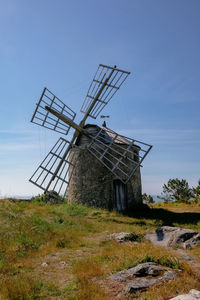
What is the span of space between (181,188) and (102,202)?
17.8m

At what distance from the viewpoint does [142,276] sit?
5031 mm

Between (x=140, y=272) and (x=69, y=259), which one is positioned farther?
(x=69, y=259)

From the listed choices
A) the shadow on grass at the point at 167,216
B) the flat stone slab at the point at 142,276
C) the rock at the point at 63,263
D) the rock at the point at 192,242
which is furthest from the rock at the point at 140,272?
the shadow on grass at the point at 167,216

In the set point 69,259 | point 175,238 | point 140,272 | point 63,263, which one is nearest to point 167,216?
point 175,238

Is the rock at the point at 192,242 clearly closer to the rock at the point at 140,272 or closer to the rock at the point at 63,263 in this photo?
the rock at the point at 140,272

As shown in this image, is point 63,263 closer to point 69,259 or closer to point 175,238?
point 69,259

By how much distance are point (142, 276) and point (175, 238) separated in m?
4.23

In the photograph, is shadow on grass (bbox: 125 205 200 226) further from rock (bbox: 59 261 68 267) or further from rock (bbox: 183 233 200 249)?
rock (bbox: 59 261 68 267)

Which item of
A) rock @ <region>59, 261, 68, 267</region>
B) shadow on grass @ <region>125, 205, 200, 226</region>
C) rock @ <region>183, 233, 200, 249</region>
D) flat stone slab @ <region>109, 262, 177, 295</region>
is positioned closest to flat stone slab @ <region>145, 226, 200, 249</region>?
rock @ <region>183, 233, 200, 249</region>

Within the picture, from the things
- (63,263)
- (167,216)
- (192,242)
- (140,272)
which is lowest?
(63,263)

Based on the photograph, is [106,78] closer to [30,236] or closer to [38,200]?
[38,200]

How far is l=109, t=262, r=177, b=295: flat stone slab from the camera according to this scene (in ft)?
14.9

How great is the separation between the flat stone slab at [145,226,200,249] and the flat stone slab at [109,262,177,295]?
3.44 m

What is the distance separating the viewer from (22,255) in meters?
7.24
